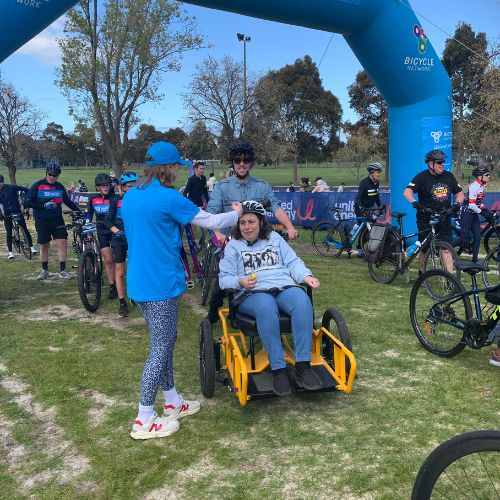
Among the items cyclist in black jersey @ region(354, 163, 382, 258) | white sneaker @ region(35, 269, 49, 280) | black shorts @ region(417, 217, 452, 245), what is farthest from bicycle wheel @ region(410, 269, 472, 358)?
white sneaker @ region(35, 269, 49, 280)

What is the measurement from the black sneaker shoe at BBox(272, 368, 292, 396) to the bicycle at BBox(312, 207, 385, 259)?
5.92 m

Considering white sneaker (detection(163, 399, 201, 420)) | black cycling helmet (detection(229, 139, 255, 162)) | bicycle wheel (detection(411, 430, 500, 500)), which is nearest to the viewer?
bicycle wheel (detection(411, 430, 500, 500))

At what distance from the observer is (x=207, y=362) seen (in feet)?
12.4

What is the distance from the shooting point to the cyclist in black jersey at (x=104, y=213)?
660 centimetres

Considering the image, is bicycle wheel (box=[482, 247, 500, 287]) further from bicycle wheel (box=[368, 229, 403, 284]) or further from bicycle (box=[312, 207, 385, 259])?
bicycle (box=[312, 207, 385, 259])

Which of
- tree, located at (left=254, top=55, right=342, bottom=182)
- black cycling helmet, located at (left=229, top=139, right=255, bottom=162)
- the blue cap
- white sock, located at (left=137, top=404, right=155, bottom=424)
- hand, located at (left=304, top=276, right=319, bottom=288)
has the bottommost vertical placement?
white sock, located at (left=137, top=404, right=155, bottom=424)

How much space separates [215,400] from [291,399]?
1.97ft

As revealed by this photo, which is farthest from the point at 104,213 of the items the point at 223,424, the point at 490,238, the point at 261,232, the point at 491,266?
the point at 490,238

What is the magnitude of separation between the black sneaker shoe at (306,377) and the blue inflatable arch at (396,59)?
228 inches

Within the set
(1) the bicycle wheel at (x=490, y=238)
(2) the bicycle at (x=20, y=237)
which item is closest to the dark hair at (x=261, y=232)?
(1) the bicycle wheel at (x=490, y=238)

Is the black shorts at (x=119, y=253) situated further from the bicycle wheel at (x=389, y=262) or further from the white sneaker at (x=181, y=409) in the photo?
the bicycle wheel at (x=389, y=262)

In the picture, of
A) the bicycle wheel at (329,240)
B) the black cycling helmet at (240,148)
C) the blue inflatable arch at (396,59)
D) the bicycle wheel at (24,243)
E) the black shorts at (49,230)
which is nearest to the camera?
the black cycling helmet at (240,148)

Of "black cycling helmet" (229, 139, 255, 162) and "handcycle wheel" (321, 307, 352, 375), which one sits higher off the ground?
"black cycling helmet" (229, 139, 255, 162)

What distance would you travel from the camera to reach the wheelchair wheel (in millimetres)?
3775
